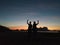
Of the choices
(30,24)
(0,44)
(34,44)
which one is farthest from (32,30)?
(0,44)

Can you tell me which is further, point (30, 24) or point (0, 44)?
point (30, 24)

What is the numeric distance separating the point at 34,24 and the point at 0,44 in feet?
15.3

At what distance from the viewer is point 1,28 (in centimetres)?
5888

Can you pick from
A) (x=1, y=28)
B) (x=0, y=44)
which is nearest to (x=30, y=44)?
(x=0, y=44)

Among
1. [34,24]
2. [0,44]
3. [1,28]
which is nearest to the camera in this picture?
[0,44]

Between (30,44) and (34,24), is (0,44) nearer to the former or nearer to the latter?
(30,44)

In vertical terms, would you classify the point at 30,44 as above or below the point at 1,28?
below

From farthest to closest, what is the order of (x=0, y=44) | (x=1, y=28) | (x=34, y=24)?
(x=1, y=28), (x=34, y=24), (x=0, y=44)

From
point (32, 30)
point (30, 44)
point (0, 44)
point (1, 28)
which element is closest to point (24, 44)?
point (30, 44)

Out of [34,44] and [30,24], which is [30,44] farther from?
[30,24]

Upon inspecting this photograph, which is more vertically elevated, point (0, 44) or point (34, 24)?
point (34, 24)

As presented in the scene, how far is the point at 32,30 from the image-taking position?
55.9 ft

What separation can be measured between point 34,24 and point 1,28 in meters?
43.2

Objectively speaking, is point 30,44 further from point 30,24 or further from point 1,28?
point 1,28
